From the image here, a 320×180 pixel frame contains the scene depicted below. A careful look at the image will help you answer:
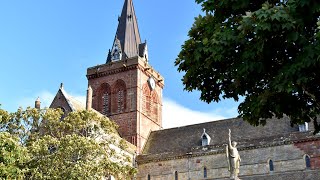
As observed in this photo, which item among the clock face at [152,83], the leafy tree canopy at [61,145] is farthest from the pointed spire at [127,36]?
the leafy tree canopy at [61,145]

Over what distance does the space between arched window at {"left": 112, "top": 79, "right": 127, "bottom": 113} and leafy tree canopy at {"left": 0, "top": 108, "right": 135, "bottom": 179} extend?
16.7m

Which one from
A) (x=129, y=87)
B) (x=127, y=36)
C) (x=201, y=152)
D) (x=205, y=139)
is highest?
(x=127, y=36)

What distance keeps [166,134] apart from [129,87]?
5.92 metres

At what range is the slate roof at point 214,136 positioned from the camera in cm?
3575

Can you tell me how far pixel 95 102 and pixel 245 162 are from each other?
1753 centimetres

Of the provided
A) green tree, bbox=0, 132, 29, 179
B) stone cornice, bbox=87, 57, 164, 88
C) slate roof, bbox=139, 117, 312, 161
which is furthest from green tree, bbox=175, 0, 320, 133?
stone cornice, bbox=87, 57, 164, 88

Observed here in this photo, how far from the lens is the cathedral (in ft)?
111

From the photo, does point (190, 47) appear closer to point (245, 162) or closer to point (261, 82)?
point (261, 82)

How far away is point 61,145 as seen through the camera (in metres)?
23.6

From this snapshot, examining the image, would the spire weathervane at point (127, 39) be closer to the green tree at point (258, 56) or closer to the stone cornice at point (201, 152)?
the stone cornice at point (201, 152)

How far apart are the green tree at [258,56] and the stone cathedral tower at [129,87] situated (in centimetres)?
3150

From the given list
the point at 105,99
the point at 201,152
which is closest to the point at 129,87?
the point at 105,99

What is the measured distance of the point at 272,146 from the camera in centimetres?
3456

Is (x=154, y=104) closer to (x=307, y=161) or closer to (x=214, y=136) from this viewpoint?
(x=214, y=136)
